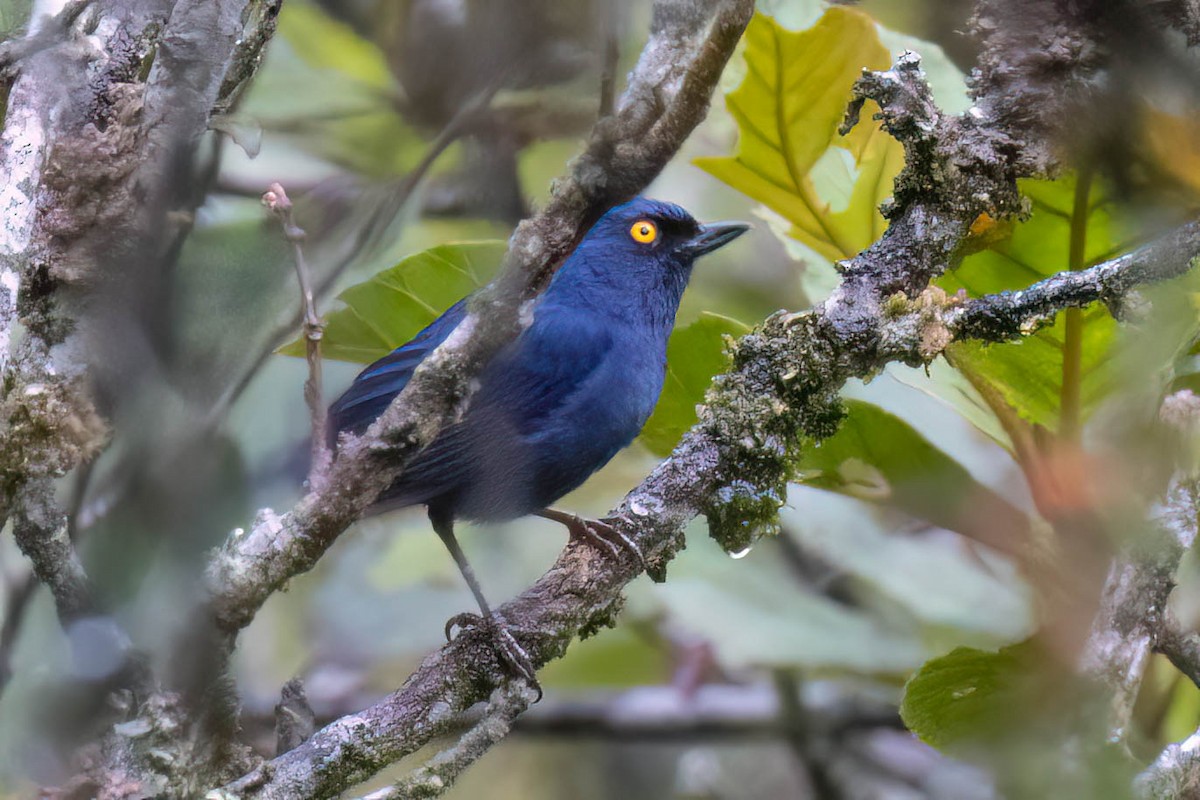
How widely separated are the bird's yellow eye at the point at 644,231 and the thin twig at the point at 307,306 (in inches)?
64.5

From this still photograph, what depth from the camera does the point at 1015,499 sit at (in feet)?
7.75

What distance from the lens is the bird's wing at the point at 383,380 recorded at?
55.4 inches

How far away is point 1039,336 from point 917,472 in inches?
13.8

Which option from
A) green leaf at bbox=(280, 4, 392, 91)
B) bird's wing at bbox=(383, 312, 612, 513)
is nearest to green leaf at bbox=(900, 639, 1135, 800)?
bird's wing at bbox=(383, 312, 612, 513)

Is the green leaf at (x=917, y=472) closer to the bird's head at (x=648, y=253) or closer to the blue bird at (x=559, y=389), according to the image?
the blue bird at (x=559, y=389)

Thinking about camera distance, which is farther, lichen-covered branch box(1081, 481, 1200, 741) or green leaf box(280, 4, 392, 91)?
lichen-covered branch box(1081, 481, 1200, 741)

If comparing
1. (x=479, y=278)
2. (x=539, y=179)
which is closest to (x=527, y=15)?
(x=539, y=179)

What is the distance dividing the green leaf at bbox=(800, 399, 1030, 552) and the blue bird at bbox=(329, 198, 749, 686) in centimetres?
41

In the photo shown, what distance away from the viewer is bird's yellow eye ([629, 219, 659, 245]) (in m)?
2.81

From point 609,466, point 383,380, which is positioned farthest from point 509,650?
point 609,466

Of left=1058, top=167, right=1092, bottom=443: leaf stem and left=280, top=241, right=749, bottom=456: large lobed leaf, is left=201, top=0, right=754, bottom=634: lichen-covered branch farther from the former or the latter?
left=1058, top=167, right=1092, bottom=443: leaf stem

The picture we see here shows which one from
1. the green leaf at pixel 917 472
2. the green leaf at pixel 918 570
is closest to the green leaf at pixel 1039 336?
the green leaf at pixel 917 472

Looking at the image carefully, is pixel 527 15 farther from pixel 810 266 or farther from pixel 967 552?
pixel 967 552

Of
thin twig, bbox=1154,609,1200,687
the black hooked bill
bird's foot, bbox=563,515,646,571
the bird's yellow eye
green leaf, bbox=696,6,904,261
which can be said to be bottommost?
bird's foot, bbox=563,515,646,571
